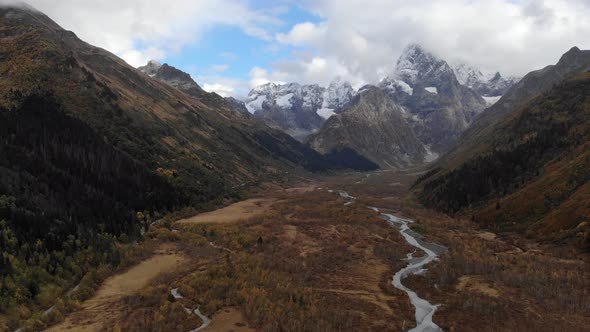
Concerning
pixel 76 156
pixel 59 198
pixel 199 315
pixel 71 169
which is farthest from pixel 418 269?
pixel 76 156

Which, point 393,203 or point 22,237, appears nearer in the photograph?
point 22,237

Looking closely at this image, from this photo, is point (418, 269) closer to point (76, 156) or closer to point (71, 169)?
point (71, 169)

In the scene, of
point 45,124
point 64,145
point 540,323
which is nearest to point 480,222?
point 540,323

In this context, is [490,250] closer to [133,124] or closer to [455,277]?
[455,277]

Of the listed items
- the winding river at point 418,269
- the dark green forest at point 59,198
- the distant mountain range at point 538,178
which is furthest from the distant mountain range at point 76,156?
the distant mountain range at point 538,178

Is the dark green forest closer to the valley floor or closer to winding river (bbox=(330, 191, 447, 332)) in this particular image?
the valley floor
